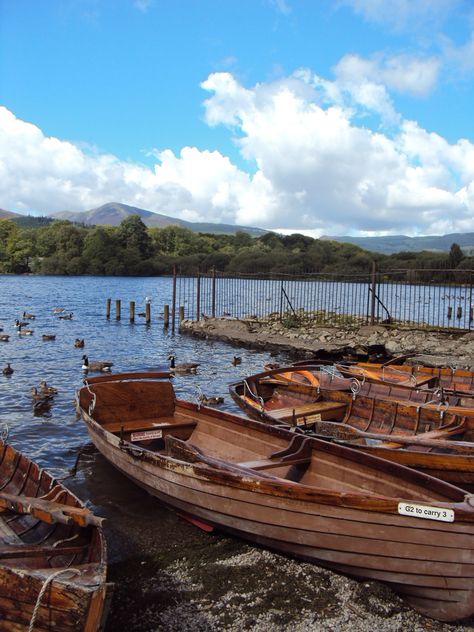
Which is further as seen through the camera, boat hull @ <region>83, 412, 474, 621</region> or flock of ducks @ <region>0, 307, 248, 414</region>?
flock of ducks @ <region>0, 307, 248, 414</region>

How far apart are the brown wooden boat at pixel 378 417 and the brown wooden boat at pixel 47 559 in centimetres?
479

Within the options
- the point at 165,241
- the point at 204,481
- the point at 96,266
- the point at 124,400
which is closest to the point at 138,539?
the point at 204,481

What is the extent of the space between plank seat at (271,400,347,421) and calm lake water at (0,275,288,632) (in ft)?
11.2

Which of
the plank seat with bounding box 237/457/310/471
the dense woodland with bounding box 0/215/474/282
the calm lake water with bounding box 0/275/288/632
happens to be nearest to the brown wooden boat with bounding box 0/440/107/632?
the calm lake water with bounding box 0/275/288/632

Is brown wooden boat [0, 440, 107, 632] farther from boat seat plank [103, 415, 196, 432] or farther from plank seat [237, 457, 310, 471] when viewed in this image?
boat seat plank [103, 415, 196, 432]

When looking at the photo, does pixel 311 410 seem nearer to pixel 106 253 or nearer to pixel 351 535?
pixel 351 535

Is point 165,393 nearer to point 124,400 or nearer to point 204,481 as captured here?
point 124,400

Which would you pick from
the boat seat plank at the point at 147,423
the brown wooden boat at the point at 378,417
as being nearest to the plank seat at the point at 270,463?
the brown wooden boat at the point at 378,417

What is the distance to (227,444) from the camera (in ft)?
31.0

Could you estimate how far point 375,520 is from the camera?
18.6 ft

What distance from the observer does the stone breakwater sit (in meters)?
22.6

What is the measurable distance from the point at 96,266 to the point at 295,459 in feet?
420

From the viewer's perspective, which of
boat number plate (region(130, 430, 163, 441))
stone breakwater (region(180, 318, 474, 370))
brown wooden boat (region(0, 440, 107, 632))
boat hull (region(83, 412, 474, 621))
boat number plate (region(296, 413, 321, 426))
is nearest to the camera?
brown wooden boat (region(0, 440, 107, 632))

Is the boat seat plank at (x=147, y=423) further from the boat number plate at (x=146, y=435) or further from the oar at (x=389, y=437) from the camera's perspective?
the oar at (x=389, y=437)
